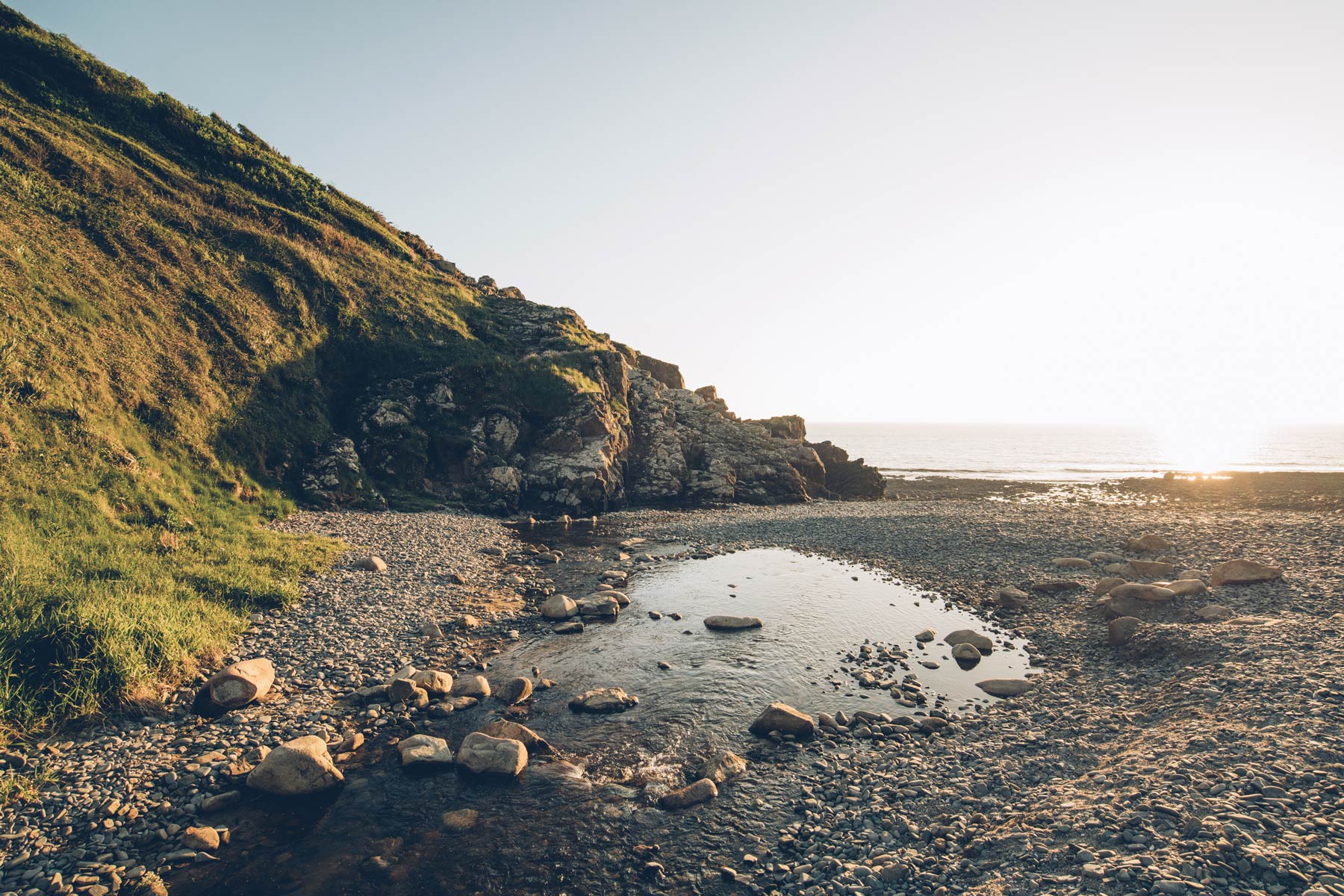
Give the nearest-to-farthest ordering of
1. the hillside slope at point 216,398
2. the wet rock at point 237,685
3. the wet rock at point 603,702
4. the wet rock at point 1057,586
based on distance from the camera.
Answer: the wet rock at point 237,685 → the wet rock at point 603,702 → the hillside slope at point 216,398 → the wet rock at point 1057,586

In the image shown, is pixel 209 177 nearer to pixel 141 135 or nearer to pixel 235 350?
pixel 141 135

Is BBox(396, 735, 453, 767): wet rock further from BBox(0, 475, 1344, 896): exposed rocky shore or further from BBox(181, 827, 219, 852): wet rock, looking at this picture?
BBox(181, 827, 219, 852): wet rock

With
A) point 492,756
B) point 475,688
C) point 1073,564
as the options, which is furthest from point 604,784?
point 1073,564

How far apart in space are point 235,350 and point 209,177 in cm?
2588

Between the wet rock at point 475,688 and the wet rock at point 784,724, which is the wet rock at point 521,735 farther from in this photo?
the wet rock at point 784,724

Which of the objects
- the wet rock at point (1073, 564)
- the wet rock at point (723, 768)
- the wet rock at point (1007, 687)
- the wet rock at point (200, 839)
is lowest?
the wet rock at point (200, 839)

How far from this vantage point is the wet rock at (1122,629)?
17.2 m

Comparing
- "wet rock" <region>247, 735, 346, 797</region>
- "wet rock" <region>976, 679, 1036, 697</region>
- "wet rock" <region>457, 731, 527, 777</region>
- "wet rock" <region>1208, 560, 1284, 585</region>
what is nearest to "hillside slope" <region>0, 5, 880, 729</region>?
"wet rock" <region>247, 735, 346, 797</region>

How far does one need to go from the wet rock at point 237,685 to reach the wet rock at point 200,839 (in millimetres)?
4210

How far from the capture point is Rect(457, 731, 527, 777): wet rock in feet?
37.8

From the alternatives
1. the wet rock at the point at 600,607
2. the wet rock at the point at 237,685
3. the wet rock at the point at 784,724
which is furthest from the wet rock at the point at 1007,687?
the wet rock at the point at 237,685

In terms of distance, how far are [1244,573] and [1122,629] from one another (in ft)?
26.1

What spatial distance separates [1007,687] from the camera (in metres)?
15.3

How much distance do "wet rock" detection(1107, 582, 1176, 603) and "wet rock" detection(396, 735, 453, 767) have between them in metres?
22.9
